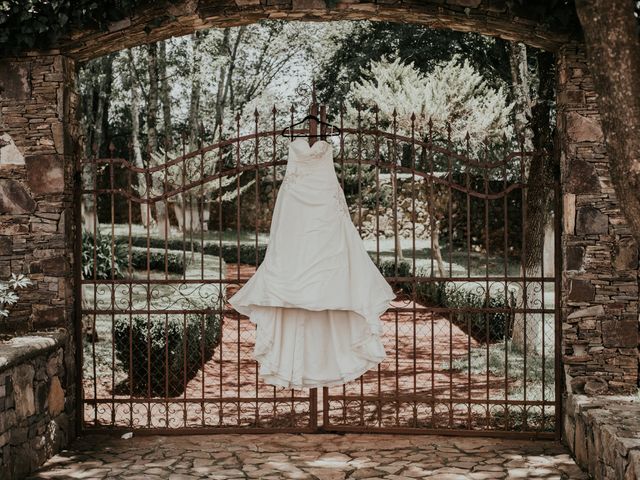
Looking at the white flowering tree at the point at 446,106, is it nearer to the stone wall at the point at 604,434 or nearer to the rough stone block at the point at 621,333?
the rough stone block at the point at 621,333

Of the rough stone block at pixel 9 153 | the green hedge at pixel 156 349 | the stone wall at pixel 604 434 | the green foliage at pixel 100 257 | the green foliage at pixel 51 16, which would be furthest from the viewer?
the green foliage at pixel 100 257

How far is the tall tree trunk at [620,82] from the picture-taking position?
124 inches

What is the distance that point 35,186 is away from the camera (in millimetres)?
5312

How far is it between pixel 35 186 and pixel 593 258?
3804mm

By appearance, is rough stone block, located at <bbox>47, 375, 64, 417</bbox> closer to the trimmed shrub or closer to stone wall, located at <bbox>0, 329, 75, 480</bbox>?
stone wall, located at <bbox>0, 329, 75, 480</bbox>

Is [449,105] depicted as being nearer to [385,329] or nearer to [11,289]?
[385,329]

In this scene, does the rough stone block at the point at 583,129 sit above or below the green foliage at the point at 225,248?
above

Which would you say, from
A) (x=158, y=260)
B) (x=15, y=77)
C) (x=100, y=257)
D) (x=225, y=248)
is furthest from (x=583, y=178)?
(x=225, y=248)

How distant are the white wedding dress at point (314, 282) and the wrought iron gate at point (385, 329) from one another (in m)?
0.27

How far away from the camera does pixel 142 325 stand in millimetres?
6801

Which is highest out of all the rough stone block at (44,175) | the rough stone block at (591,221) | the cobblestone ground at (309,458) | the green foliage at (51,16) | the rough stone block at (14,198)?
the green foliage at (51,16)

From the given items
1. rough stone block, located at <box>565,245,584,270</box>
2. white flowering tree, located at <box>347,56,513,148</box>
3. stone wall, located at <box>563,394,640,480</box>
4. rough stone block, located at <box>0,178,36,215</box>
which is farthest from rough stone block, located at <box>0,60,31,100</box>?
white flowering tree, located at <box>347,56,513,148</box>

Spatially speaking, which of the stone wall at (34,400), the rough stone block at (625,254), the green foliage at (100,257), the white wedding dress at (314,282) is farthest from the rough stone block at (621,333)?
the green foliage at (100,257)

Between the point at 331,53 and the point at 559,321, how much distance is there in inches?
581
